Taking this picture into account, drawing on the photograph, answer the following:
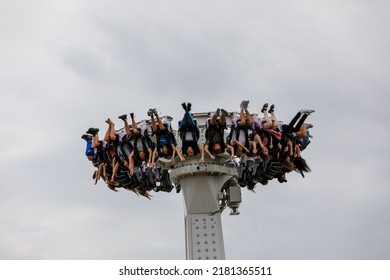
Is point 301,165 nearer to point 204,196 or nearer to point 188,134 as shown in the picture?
point 204,196

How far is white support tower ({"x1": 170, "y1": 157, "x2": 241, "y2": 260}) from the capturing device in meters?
20.5

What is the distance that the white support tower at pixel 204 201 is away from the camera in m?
20.5

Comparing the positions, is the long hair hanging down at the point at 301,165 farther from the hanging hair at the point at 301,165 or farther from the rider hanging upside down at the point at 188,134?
the rider hanging upside down at the point at 188,134

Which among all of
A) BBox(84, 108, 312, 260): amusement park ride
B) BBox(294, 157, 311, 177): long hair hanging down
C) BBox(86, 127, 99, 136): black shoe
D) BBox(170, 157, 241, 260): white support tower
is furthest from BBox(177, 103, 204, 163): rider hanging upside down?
BBox(294, 157, 311, 177): long hair hanging down

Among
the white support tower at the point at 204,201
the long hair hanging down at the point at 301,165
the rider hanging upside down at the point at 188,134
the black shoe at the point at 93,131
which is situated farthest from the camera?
the long hair hanging down at the point at 301,165

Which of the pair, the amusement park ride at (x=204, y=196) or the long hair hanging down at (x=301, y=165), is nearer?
the amusement park ride at (x=204, y=196)

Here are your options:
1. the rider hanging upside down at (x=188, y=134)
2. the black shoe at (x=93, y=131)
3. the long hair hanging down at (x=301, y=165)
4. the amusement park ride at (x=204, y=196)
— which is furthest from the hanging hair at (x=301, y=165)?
the black shoe at (x=93, y=131)

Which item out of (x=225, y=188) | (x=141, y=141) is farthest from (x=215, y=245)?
(x=141, y=141)

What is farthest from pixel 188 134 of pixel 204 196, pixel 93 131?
pixel 93 131

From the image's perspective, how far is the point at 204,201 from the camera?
845 inches

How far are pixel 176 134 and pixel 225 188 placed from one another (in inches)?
129

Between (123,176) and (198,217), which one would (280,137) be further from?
→ (123,176)

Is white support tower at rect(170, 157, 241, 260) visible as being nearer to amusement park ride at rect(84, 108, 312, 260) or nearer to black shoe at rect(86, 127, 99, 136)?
amusement park ride at rect(84, 108, 312, 260)

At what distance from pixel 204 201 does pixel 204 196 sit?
0.19m
